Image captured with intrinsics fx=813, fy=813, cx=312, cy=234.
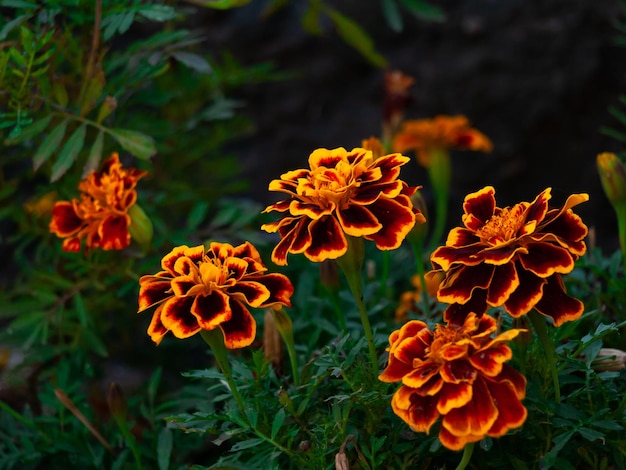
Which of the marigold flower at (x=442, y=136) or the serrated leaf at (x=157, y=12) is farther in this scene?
the marigold flower at (x=442, y=136)

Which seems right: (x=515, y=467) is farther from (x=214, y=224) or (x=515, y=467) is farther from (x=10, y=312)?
(x=10, y=312)

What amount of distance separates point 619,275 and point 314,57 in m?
1.14

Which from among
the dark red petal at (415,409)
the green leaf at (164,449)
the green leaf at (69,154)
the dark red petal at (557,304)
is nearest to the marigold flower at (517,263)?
the dark red petal at (557,304)

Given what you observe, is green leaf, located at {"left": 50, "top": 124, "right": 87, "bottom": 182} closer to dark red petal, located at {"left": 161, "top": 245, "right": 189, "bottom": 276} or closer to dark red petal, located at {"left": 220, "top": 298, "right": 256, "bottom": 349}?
dark red petal, located at {"left": 161, "top": 245, "right": 189, "bottom": 276}

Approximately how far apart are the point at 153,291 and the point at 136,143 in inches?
14.1

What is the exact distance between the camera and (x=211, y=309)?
2.62 feet

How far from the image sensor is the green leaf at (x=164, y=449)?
1.03 metres

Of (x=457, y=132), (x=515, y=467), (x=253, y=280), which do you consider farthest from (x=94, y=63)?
(x=515, y=467)

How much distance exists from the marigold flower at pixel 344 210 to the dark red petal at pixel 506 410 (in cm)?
16

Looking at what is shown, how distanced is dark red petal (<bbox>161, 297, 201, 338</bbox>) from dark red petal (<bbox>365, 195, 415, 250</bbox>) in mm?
Result: 189

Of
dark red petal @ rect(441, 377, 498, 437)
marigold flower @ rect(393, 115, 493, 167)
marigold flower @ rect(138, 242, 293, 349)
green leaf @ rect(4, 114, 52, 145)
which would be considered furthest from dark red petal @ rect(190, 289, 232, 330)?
marigold flower @ rect(393, 115, 493, 167)

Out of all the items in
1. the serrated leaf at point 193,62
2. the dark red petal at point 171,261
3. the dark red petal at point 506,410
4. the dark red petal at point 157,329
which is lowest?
the dark red petal at point 506,410

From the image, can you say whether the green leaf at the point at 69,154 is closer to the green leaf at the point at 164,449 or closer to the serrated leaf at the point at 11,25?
the serrated leaf at the point at 11,25

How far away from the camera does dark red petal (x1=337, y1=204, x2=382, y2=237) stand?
0.78 meters
